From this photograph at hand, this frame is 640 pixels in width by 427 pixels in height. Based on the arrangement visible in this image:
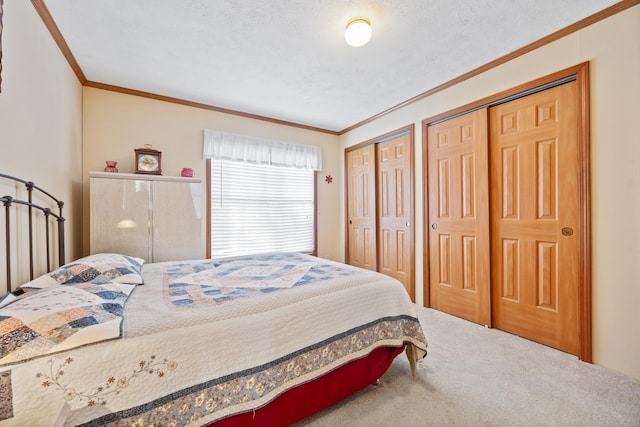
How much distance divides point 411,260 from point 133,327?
2992 mm

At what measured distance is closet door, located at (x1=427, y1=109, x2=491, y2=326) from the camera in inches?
103

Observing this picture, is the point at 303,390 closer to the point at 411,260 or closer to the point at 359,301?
the point at 359,301

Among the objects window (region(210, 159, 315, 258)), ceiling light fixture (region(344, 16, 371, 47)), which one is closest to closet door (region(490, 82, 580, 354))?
ceiling light fixture (region(344, 16, 371, 47))

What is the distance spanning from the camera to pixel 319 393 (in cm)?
145

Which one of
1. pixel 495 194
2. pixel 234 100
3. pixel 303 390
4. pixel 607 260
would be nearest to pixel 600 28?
pixel 495 194

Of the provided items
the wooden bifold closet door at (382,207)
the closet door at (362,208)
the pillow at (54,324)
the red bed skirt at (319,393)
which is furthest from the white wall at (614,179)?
the pillow at (54,324)

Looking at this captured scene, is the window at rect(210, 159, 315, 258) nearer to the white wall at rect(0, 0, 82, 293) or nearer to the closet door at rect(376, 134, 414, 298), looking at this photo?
the closet door at rect(376, 134, 414, 298)

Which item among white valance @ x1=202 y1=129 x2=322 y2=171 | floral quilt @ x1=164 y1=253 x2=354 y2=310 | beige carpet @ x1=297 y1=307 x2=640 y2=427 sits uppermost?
white valance @ x1=202 y1=129 x2=322 y2=171

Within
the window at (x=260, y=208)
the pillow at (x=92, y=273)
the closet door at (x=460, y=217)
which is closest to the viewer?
the pillow at (x=92, y=273)

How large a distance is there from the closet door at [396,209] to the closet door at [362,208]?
0.38 feet

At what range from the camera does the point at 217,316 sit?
1218 millimetres

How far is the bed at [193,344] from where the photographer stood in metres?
0.88

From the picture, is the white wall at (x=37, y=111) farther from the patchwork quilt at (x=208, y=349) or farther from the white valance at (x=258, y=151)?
the white valance at (x=258, y=151)

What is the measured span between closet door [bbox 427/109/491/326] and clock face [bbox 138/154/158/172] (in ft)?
10.2
